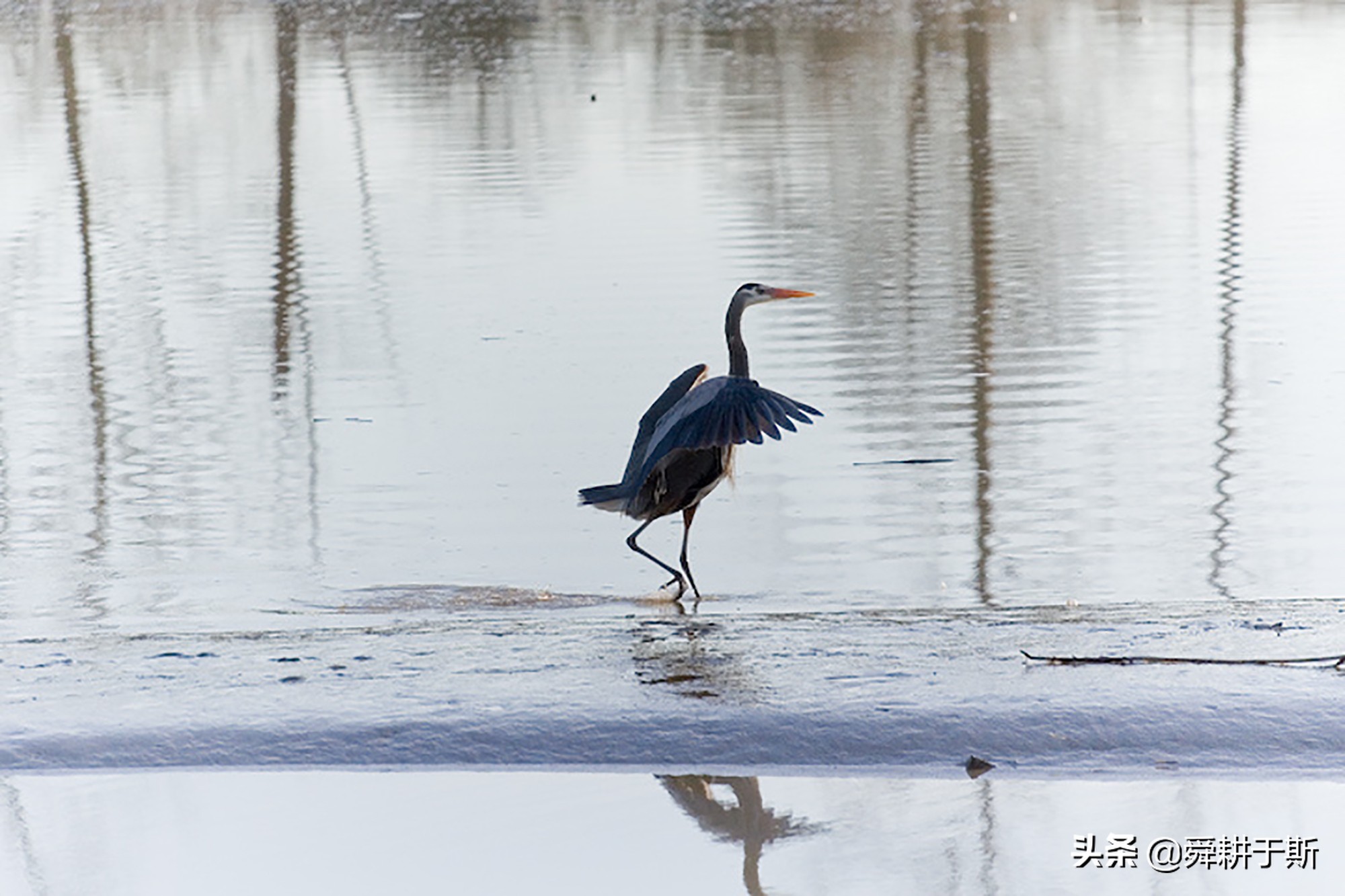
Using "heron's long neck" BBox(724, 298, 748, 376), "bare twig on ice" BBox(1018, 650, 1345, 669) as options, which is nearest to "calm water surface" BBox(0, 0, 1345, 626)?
"heron's long neck" BBox(724, 298, 748, 376)

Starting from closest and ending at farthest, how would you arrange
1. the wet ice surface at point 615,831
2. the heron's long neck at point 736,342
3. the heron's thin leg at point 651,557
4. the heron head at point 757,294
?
the wet ice surface at point 615,831
the heron's thin leg at point 651,557
the heron's long neck at point 736,342
the heron head at point 757,294

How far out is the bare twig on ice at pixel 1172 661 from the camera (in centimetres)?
514

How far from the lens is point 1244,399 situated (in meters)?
9.50

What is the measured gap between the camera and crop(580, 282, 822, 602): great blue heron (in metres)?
6.36

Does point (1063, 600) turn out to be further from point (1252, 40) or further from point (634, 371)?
point (1252, 40)

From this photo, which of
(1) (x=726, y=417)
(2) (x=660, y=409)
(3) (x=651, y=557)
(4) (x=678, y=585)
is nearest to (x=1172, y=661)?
(1) (x=726, y=417)

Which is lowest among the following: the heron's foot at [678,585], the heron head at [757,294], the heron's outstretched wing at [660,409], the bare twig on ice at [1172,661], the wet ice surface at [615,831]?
the heron's foot at [678,585]

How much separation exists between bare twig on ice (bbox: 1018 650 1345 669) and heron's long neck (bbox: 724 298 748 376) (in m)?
2.35

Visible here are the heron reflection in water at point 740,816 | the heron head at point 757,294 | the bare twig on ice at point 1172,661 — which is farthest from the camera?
the heron head at point 757,294

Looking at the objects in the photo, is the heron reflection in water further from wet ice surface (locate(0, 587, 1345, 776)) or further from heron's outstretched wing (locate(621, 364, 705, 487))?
heron's outstretched wing (locate(621, 364, 705, 487))

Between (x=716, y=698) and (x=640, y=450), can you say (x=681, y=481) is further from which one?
(x=716, y=698)

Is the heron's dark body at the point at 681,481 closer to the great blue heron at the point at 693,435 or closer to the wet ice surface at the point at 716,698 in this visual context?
the great blue heron at the point at 693,435

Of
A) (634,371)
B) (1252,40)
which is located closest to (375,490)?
(634,371)

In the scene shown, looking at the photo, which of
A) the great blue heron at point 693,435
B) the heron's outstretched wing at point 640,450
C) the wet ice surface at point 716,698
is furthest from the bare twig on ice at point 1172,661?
the heron's outstretched wing at point 640,450
